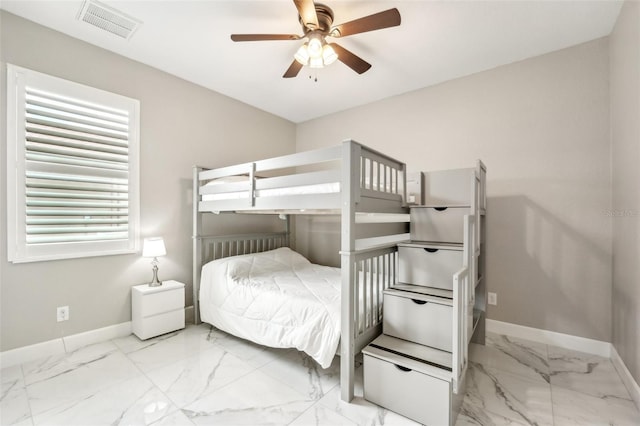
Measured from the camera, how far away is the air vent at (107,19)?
6.90 ft

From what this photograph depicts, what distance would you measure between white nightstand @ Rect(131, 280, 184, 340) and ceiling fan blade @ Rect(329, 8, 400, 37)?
266 cm

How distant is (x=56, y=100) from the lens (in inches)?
93.9

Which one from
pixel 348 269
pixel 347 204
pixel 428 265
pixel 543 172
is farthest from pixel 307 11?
pixel 543 172

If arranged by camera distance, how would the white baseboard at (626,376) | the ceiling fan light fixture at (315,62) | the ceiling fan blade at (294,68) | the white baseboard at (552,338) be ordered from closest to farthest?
the white baseboard at (626,376)
the ceiling fan light fixture at (315,62)
the ceiling fan blade at (294,68)
the white baseboard at (552,338)

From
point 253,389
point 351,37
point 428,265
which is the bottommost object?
point 253,389

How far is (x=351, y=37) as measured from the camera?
238 cm

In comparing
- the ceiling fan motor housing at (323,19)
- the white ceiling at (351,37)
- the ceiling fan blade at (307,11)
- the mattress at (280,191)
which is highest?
the white ceiling at (351,37)

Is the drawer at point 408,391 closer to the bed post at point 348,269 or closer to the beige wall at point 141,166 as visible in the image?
the bed post at point 348,269

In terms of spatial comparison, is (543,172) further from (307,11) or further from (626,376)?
(307,11)

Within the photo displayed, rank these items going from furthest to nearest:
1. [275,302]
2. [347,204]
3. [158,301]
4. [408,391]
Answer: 1. [158,301]
2. [275,302]
3. [347,204]
4. [408,391]

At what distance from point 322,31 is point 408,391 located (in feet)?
7.87

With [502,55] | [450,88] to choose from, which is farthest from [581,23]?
[450,88]

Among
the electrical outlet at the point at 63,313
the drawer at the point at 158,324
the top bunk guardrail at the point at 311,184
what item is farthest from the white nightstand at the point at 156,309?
the top bunk guardrail at the point at 311,184

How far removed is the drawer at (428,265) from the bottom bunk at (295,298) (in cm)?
11
